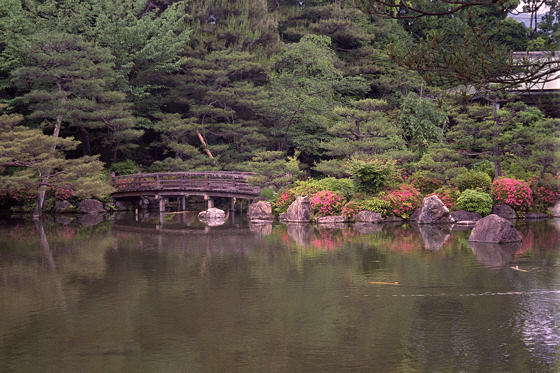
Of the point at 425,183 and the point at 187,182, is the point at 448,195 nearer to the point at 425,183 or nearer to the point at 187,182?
the point at 425,183

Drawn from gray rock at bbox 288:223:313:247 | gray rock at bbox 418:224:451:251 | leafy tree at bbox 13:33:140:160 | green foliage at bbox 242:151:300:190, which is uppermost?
leafy tree at bbox 13:33:140:160

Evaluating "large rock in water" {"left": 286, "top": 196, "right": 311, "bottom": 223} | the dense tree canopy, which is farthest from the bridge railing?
"large rock in water" {"left": 286, "top": 196, "right": 311, "bottom": 223}

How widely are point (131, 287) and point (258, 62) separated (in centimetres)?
2247

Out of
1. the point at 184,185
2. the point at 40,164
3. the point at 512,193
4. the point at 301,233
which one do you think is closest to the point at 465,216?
the point at 512,193

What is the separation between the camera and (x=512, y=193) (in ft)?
82.1

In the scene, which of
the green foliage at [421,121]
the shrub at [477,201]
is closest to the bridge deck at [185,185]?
the green foliage at [421,121]

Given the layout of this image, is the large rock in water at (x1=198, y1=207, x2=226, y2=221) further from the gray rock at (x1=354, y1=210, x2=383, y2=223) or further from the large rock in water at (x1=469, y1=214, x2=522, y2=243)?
the large rock in water at (x1=469, y1=214, x2=522, y2=243)

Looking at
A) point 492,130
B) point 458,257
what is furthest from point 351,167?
point 458,257

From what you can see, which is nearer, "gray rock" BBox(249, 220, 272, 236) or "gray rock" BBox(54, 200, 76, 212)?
"gray rock" BBox(249, 220, 272, 236)

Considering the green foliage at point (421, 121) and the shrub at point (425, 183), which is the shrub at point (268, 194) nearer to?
the shrub at point (425, 183)

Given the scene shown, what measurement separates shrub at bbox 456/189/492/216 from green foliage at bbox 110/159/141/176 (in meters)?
16.7

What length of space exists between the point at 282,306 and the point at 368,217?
13.9m

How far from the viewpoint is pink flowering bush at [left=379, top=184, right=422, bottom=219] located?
82.0 feet

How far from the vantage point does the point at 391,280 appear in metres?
13.6
